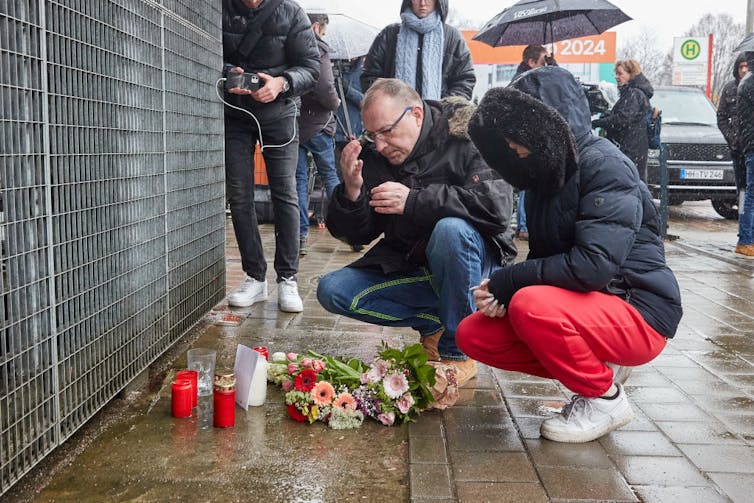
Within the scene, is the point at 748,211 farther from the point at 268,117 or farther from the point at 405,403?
the point at 405,403

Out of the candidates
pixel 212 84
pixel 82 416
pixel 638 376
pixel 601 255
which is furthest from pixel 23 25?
pixel 638 376

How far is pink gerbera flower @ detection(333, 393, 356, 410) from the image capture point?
11.1 feet

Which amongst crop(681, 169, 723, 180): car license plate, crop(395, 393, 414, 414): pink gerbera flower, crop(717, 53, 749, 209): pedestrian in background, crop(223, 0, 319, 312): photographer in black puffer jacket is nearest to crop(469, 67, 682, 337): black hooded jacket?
crop(395, 393, 414, 414): pink gerbera flower

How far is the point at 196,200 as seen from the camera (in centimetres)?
462

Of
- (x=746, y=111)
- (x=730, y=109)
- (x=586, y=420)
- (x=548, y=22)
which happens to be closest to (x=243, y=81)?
(x=586, y=420)

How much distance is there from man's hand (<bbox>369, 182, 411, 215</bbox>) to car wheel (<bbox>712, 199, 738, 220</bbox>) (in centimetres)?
1090

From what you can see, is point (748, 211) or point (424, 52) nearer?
point (424, 52)

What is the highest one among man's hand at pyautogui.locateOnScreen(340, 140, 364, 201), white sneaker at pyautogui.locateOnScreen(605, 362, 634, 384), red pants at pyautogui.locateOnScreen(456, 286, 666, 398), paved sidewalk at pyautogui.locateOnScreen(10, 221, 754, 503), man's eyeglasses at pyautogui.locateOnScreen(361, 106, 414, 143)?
man's eyeglasses at pyautogui.locateOnScreen(361, 106, 414, 143)

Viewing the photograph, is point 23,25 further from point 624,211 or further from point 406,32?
point 406,32

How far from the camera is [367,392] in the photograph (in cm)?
345

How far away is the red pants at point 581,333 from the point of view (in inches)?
121

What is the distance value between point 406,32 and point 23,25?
4.39 m

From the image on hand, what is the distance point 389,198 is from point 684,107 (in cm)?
1217

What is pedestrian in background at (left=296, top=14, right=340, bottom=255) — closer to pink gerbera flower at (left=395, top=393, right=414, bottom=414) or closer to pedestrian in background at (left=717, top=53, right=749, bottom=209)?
pink gerbera flower at (left=395, top=393, right=414, bottom=414)
